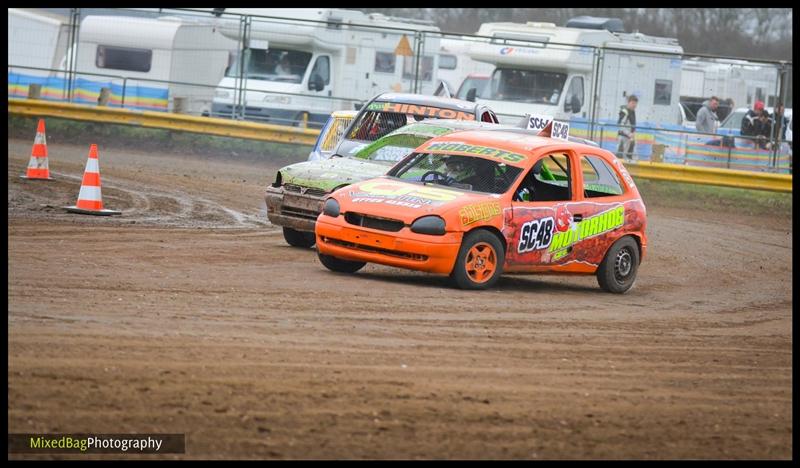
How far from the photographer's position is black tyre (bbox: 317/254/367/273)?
1151 centimetres

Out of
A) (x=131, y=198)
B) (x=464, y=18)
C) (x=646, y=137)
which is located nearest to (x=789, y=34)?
(x=464, y=18)

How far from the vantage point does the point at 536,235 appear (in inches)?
447

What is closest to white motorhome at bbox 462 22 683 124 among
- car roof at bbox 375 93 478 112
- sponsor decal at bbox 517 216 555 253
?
car roof at bbox 375 93 478 112

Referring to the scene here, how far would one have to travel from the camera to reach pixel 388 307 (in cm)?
962

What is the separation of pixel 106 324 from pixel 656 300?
5.58 metres

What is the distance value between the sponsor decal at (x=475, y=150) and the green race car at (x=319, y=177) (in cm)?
103

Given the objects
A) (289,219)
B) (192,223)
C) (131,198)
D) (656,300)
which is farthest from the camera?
(131,198)

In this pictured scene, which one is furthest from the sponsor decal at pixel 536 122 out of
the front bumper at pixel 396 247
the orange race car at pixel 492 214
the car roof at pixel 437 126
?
the front bumper at pixel 396 247

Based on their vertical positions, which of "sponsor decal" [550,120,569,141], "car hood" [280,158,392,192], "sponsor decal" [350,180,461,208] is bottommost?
"sponsor decal" [350,180,461,208]

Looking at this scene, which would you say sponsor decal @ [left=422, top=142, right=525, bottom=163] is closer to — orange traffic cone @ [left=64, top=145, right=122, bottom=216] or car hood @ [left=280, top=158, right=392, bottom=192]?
car hood @ [left=280, top=158, right=392, bottom=192]

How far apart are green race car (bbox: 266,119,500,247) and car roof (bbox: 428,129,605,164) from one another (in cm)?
114

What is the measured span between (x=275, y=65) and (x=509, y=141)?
49.9ft

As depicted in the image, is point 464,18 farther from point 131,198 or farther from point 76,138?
point 131,198

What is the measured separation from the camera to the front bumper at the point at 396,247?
10680 mm
